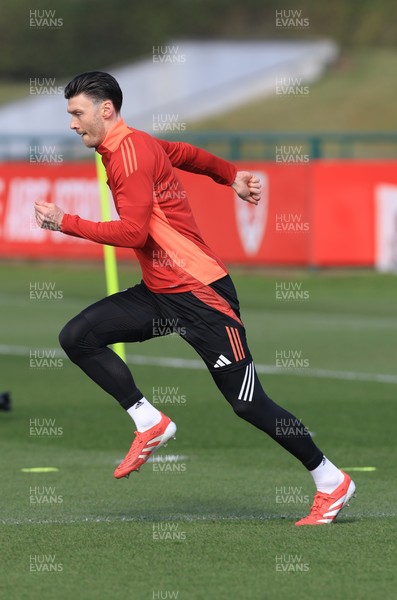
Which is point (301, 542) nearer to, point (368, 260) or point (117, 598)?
point (117, 598)

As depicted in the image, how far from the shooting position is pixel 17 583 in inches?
248

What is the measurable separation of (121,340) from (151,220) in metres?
0.66

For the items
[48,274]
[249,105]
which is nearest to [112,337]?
[48,274]

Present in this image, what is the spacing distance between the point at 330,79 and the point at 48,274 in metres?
34.1

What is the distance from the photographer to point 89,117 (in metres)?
7.21

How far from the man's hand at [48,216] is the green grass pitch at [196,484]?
1502mm

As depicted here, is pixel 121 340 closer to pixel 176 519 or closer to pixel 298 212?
pixel 176 519

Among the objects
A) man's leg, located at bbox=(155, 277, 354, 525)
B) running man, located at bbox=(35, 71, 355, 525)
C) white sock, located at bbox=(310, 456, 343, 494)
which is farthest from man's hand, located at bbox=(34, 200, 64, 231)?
white sock, located at bbox=(310, 456, 343, 494)

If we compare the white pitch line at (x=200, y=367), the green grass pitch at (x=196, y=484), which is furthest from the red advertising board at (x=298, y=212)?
the white pitch line at (x=200, y=367)

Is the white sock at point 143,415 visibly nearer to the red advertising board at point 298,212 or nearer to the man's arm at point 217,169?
the man's arm at point 217,169

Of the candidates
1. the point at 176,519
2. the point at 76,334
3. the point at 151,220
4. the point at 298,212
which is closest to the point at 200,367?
the point at 176,519

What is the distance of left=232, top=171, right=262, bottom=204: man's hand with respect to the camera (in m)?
7.88

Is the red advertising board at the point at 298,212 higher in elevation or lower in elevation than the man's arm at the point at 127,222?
lower

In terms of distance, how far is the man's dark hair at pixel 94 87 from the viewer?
720cm
